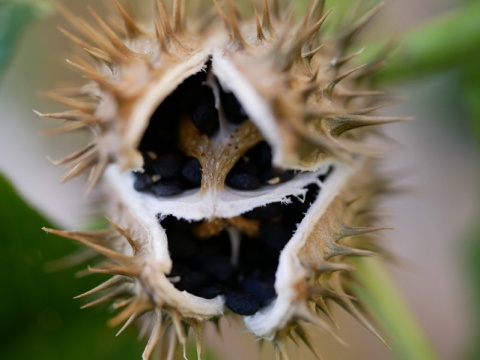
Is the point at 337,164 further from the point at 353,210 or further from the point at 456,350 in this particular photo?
the point at 456,350

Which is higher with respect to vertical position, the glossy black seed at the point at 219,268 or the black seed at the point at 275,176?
the black seed at the point at 275,176

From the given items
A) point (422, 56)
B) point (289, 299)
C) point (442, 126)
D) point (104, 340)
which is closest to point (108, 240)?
point (289, 299)

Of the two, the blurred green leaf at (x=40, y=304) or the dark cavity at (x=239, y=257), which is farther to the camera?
the blurred green leaf at (x=40, y=304)

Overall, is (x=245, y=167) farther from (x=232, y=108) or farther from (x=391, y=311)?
(x=391, y=311)

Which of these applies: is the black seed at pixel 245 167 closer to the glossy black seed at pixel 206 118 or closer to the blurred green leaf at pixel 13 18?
the glossy black seed at pixel 206 118

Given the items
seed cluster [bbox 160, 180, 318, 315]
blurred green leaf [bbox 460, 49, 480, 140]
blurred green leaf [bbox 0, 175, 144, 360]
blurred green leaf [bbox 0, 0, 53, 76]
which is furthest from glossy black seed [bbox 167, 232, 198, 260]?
blurred green leaf [bbox 460, 49, 480, 140]

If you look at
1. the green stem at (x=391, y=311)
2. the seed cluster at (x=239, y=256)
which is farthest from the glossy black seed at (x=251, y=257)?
the green stem at (x=391, y=311)

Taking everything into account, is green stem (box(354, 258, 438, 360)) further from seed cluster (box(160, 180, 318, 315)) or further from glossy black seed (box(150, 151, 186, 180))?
glossy black seed (box(150, 151, 186, 180))
